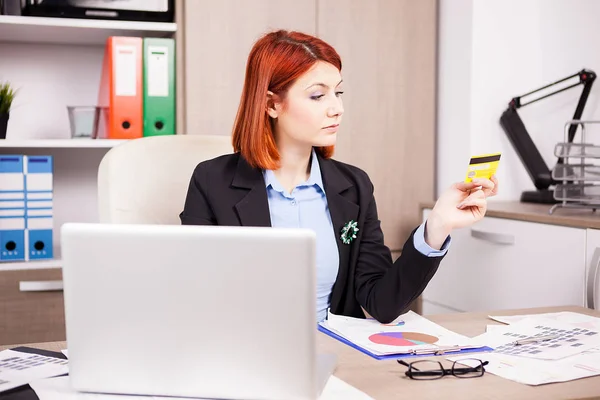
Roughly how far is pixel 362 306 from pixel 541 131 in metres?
1.55

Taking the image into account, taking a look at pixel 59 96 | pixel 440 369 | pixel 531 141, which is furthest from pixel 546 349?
pixel 59 96

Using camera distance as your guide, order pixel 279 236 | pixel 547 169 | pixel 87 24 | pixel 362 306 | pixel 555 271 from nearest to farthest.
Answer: pixel 279 236 < pixel 362 306 < pixel 555 271 < pixel 87 24 < pixel 547 169

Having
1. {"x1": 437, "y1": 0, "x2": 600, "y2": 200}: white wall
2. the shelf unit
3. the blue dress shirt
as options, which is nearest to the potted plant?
the shelf unit

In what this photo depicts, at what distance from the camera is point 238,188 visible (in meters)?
1.63

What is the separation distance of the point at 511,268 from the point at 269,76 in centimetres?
106

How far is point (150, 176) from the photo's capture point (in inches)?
67.2

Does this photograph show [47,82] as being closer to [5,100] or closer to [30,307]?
[5,100]

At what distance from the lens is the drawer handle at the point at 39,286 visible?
2342mm

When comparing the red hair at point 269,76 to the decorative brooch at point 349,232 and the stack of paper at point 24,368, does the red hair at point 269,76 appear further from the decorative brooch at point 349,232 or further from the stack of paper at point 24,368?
the stack of paper at point 24,368

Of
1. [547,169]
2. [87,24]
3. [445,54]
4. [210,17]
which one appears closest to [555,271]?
[547,169]

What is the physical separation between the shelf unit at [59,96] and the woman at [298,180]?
3.40ft

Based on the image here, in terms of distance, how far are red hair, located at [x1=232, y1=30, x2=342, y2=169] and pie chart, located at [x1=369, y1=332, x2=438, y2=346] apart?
0.54 m

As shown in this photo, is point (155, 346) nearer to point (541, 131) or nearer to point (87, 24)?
point (87, 24)

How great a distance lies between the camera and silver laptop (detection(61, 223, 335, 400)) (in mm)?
876
